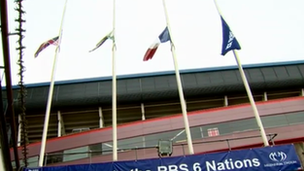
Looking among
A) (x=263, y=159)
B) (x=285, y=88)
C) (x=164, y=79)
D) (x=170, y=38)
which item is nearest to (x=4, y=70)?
(x=170, y=38)

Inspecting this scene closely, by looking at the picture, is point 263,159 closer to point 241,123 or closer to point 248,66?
point 241,123

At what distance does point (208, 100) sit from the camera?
2864 centimetres

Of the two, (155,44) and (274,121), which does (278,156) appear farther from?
(274,121)

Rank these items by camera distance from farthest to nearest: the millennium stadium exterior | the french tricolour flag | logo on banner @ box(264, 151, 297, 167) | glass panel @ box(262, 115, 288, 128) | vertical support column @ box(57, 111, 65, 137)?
vertical support column @ box(57, 111, 65, 137)
the millennium stadium exterior
glass panel @ box(262, 115, 288, 128)
the french tricolour flag
logo on banner @ box(264, 151, 297, 167)

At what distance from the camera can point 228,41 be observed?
14.3 m

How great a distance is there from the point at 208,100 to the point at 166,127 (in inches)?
293

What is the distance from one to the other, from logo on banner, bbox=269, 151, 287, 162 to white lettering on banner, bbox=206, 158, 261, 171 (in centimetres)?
69

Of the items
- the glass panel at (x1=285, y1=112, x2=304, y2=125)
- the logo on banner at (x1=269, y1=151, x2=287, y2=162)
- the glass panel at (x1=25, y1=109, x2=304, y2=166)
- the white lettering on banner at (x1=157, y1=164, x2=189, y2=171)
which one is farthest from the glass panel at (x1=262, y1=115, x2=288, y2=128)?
the white lettering on banner at (x1=157, y1=164, x2=189, y2=171)

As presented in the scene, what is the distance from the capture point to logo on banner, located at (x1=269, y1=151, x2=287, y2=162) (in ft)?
39.5

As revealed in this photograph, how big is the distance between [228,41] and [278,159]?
653 cm

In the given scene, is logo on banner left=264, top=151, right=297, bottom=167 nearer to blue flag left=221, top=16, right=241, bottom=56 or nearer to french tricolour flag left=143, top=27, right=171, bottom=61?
blue flag left=221, top=16, right=241, bottom=56

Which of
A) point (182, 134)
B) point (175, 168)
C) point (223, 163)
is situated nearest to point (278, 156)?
point (223, 163)

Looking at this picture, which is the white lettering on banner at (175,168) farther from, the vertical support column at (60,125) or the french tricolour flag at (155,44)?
the vertical support column at (60,125)

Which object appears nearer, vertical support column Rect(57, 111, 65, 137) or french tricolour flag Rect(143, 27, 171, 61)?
french tricolour flag Rect(143, 27, 171, 61)
